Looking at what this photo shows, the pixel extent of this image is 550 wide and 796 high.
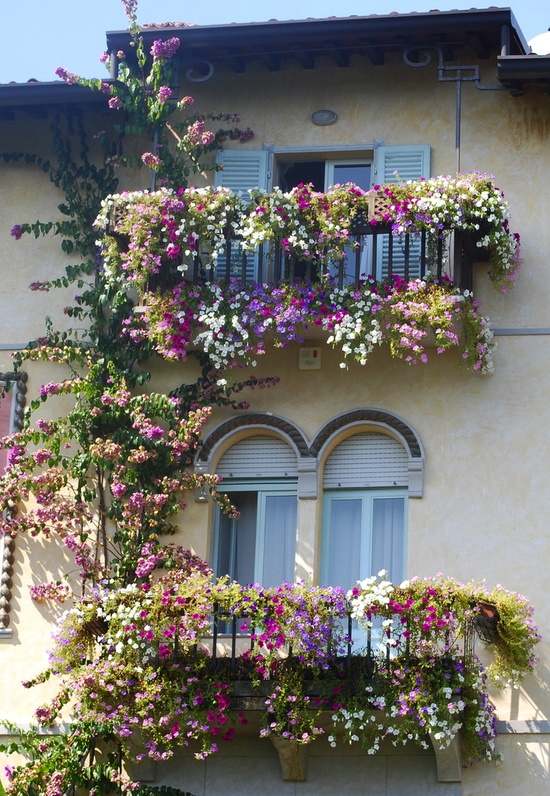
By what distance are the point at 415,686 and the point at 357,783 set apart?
53.4 inches

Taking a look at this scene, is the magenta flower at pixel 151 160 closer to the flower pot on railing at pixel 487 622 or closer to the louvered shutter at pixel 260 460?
the louvered shutter at pixel 260 460

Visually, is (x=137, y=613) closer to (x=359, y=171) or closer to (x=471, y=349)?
(x=471, y=349)

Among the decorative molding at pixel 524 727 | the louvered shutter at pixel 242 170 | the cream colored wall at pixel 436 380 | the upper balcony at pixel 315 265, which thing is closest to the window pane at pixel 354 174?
the cream colored wall at pixel 436 380

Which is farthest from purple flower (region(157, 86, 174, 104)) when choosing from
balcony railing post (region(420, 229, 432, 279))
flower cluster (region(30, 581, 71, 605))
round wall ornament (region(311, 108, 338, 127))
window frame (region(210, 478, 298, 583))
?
flower cluster (region(30, 581, 71, 605))

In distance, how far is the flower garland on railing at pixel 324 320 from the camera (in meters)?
19.1

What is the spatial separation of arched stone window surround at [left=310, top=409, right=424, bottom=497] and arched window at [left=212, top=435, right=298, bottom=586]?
36 centimetres

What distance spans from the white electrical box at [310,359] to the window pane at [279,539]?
4.47 ft

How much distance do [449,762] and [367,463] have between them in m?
3.35

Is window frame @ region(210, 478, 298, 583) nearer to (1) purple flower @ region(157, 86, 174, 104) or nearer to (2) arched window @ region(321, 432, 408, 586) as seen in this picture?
(2) arched window @ region(321, 432, 408, 586)

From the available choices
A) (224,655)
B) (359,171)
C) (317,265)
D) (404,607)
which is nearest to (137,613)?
(224,655)

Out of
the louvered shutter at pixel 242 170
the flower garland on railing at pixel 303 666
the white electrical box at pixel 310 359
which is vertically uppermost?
the louvered shutter at pixel 242 170

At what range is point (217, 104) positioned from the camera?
2141cm

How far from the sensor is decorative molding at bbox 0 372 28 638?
19.5m

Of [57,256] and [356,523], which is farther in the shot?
[57,256]
